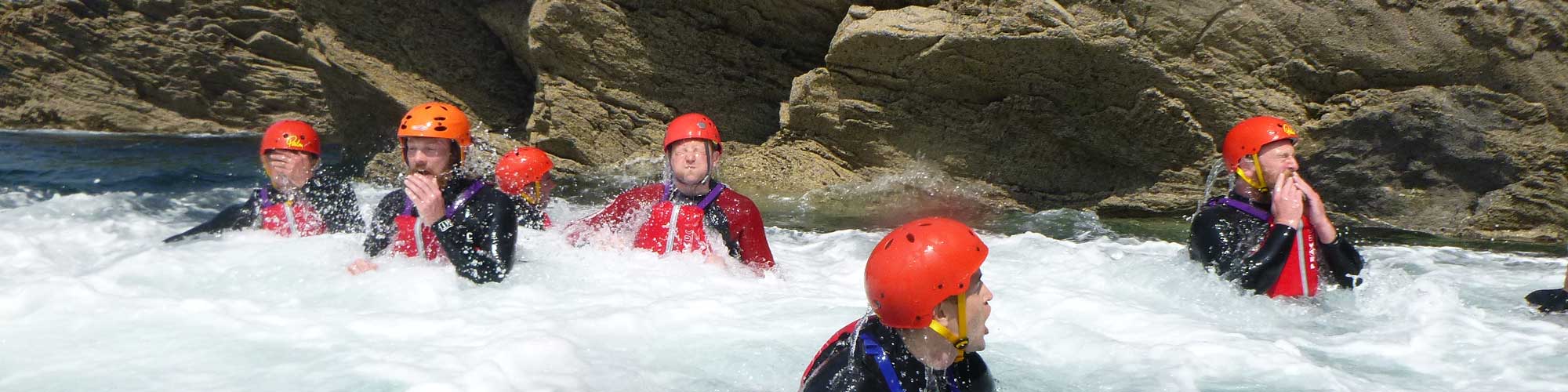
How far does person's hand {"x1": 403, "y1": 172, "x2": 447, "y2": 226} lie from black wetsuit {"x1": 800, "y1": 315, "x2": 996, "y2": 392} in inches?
91.8

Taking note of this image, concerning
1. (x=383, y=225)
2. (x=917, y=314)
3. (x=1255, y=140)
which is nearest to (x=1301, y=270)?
(x=1255, y=140)

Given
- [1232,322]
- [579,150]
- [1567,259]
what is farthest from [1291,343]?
[579,150]

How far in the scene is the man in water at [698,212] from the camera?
5445 millimetres

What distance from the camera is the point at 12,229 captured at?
6.47 meters

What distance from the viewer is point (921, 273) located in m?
2.51

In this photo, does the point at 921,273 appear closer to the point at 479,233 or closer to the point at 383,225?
the point at 479,233

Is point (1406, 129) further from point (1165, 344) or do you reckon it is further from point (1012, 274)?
point (1165, 344)

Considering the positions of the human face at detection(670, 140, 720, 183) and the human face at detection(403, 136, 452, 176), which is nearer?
the human face at detection(403, 136, 452, 176)

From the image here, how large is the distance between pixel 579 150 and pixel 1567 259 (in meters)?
8.48

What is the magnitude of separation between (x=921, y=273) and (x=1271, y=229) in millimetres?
2981

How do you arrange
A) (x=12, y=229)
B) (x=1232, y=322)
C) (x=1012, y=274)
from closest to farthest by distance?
(x=1232, y=322) < (x=1012, y=274) < (x=12, y=229)

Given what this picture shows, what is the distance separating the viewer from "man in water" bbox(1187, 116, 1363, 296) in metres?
4.82

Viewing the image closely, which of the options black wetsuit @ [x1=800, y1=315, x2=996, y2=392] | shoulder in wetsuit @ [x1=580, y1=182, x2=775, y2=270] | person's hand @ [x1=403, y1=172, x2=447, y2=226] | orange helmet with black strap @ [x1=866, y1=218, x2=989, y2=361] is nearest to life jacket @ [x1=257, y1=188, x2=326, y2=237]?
person's hand @ [x1=403, y1=172, x2=447, y2=226]

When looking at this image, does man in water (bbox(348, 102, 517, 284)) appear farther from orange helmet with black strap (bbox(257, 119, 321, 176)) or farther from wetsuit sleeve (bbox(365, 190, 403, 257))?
orange helmet with black strap (bbox(257, 119, 321, 176))
